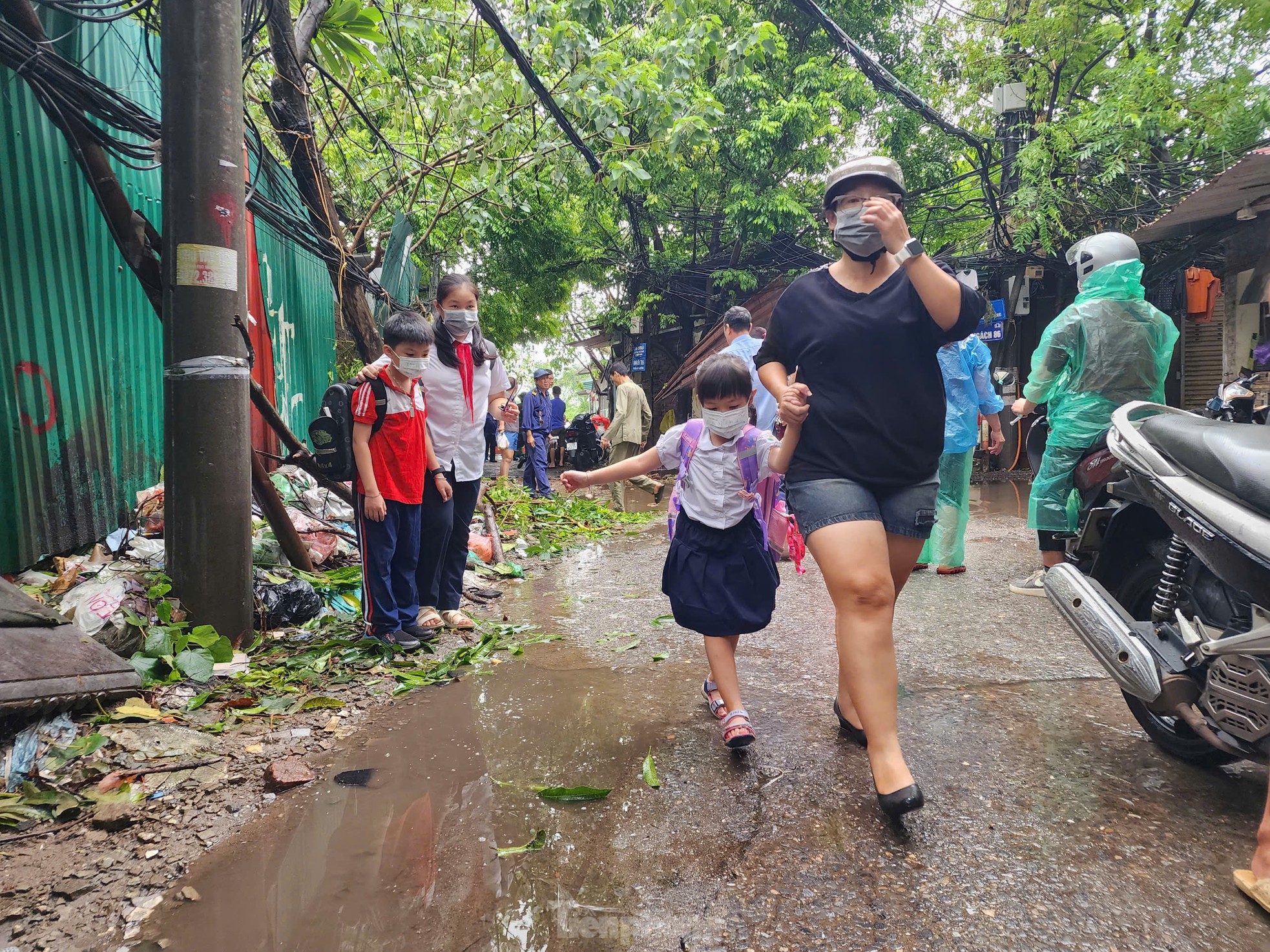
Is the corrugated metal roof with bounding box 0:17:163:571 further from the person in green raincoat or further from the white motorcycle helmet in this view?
the white motorcycle helmet

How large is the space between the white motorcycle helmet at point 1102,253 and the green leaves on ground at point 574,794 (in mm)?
3635

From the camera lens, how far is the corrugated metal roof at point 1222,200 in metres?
8.70

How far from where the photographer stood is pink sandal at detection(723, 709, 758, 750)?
268 cm

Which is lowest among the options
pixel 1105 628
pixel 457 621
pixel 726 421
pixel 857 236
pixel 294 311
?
pixel 457 621

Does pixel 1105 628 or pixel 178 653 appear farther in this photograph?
pixel 178 653

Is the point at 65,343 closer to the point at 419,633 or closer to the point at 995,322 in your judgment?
the point at 419,633

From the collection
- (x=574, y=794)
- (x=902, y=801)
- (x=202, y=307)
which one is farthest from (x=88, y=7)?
(x=902, y=801)

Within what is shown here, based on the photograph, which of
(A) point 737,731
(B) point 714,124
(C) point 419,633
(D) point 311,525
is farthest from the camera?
(B) point 714,124

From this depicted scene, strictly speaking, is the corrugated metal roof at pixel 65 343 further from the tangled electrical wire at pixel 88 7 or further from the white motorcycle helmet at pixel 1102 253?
the white motorcycle helmet at pixel 1102 253

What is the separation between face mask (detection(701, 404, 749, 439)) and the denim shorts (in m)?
0.41

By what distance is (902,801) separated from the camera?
2.14m

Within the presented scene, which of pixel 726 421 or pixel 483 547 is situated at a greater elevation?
pixel 726 421

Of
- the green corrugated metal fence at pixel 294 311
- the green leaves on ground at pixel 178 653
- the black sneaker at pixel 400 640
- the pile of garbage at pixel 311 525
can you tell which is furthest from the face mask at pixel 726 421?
the green corrugated metal fence at pixel 294 311

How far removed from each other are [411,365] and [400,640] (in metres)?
1.36
